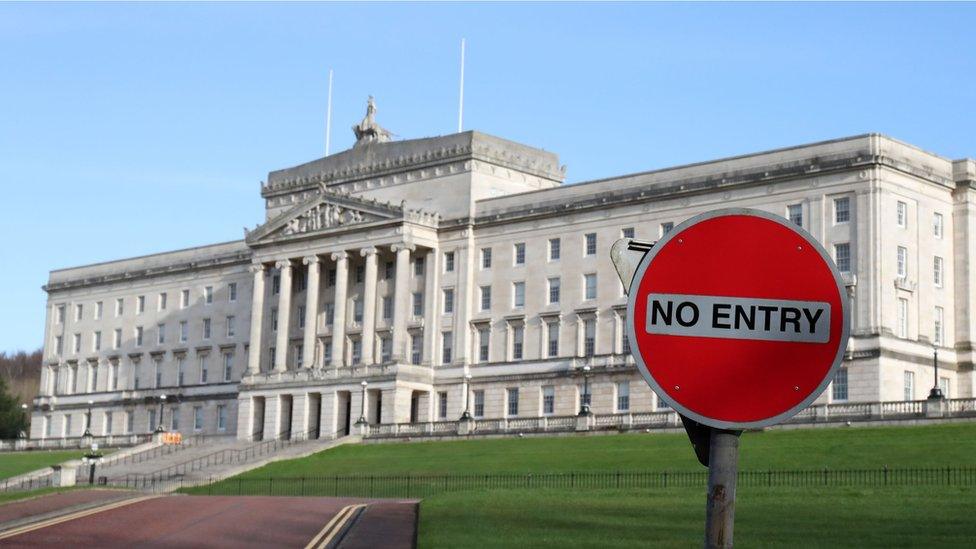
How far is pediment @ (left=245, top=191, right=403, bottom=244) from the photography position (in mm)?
112438

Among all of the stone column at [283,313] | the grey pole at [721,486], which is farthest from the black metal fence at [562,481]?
the grey pole at [721,486]

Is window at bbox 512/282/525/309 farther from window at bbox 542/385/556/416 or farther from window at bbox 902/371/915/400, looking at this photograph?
window at bbox 902/371/915/400

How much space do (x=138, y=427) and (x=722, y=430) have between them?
5187 inches

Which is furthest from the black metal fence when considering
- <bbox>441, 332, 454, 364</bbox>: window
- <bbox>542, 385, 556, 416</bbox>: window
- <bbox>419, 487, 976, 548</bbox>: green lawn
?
<bbox>441, 332, 454, 364</bbox>: window

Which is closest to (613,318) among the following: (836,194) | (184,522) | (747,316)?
(836,194)

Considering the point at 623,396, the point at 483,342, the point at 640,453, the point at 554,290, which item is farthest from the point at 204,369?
the point at 640,453

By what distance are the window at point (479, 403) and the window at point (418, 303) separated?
23.3 ft

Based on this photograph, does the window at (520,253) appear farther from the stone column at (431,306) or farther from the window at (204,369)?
the window at (204,369)

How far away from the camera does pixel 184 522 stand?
48281 mm

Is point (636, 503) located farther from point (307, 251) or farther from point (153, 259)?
point (153, 259)

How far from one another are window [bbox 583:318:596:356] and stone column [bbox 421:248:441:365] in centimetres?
1146

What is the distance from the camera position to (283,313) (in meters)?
118

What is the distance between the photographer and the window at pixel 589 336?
104875 millimetres

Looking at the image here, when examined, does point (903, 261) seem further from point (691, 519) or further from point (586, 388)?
point (691, 519)
